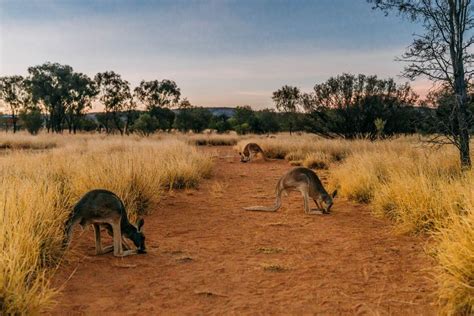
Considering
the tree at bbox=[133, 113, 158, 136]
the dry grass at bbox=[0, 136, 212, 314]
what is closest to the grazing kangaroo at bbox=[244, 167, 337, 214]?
the dry grass at bbox=[0, 136, 212, 314]

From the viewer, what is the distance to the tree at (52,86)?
142ft

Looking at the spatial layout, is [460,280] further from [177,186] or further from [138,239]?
[177,186]

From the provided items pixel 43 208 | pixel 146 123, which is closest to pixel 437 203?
pixel 43 208

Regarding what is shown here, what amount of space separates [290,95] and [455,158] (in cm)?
4250

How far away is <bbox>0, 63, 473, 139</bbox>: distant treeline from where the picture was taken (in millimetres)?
21453

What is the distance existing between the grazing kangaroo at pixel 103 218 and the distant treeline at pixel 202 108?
6.27m

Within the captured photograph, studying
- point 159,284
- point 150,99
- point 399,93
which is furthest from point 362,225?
point 150,99

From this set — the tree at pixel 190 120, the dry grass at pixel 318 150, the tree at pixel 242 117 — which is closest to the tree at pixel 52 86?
the tree at pixel 190 120

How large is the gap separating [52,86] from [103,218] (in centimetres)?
4419

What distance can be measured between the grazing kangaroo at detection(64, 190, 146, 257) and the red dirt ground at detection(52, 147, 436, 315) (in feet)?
0.66

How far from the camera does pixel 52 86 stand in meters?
43.9

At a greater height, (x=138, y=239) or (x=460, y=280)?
(x=460, y=280)

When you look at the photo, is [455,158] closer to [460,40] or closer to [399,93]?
[460,40]

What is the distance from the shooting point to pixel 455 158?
30.5 feet
